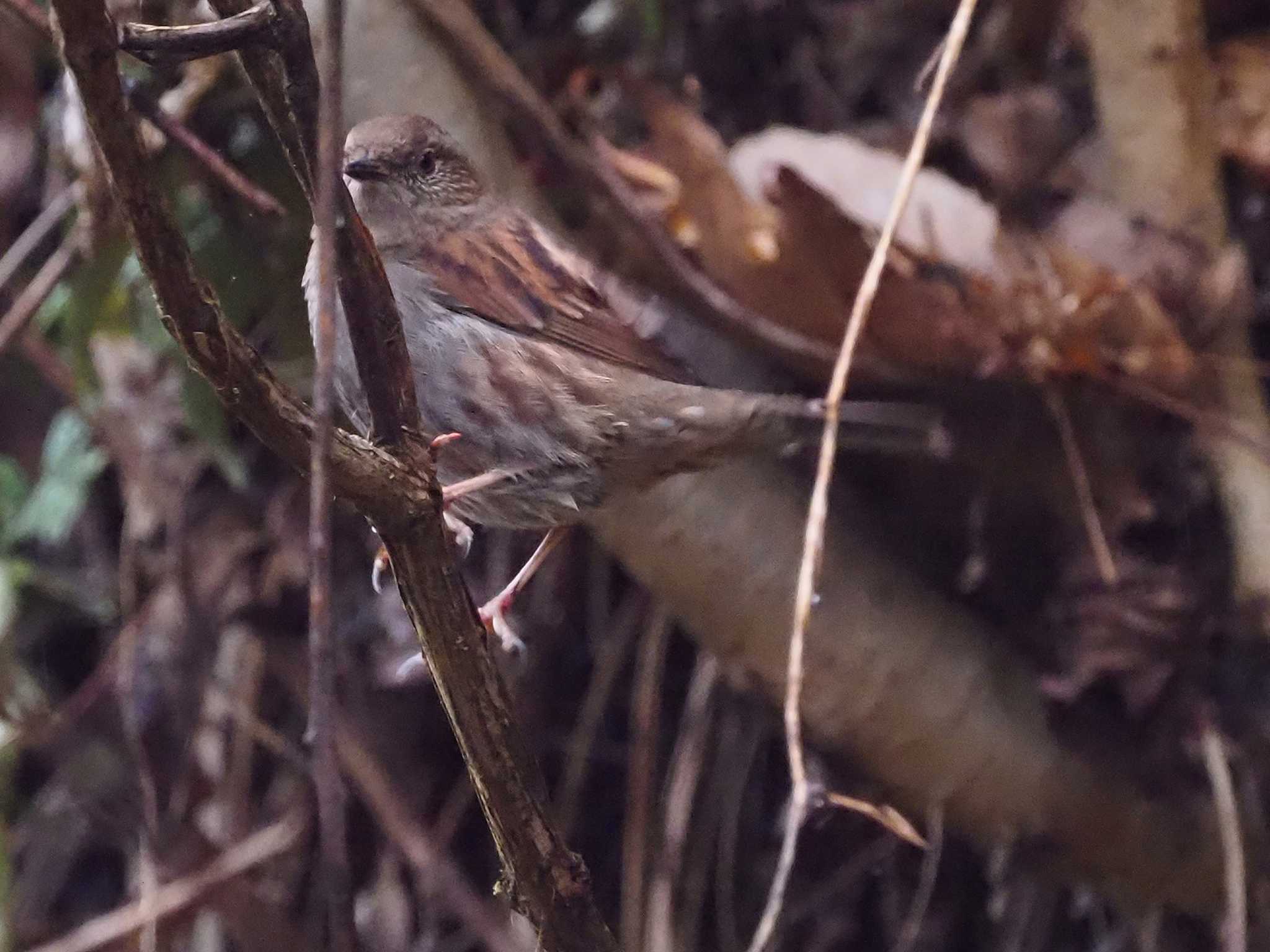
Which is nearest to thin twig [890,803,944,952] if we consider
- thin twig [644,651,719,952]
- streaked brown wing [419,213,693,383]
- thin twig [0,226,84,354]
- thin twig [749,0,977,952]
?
thin twig [644,651,719,952]

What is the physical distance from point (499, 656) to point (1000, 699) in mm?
801

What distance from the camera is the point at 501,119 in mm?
2084

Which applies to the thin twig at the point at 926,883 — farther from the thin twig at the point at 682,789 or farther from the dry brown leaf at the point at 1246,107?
the dry brown leaf at the point at 1246,107

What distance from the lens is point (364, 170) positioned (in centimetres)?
159

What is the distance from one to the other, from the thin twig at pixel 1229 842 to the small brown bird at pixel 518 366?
31.8 inches

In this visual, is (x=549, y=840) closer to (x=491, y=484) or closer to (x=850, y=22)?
(x=491, y=484)

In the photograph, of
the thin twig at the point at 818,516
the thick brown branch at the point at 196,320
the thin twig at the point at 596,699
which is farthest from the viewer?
the thin twig at the point at 596,699

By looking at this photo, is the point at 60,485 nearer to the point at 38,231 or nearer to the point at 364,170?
the point at 38,231

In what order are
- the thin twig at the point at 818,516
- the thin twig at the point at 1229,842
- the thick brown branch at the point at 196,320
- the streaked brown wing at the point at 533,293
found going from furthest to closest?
the thin twig at the point at 1229,842
the streaked brown wing at the point at 533,293
the thin twig at the point at 818,516
the thick brown branch at the point at 196,320

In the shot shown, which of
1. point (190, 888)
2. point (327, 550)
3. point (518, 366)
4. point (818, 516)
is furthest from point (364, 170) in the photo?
point (190, 888)

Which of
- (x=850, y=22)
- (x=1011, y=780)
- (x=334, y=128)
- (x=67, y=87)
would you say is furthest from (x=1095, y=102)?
(x=334, y=128)

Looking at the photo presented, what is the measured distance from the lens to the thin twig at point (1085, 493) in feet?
6.30

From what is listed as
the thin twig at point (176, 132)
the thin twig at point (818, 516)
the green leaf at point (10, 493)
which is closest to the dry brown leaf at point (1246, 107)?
the thin twig at point (818, 516)

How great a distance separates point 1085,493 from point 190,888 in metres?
1.59
